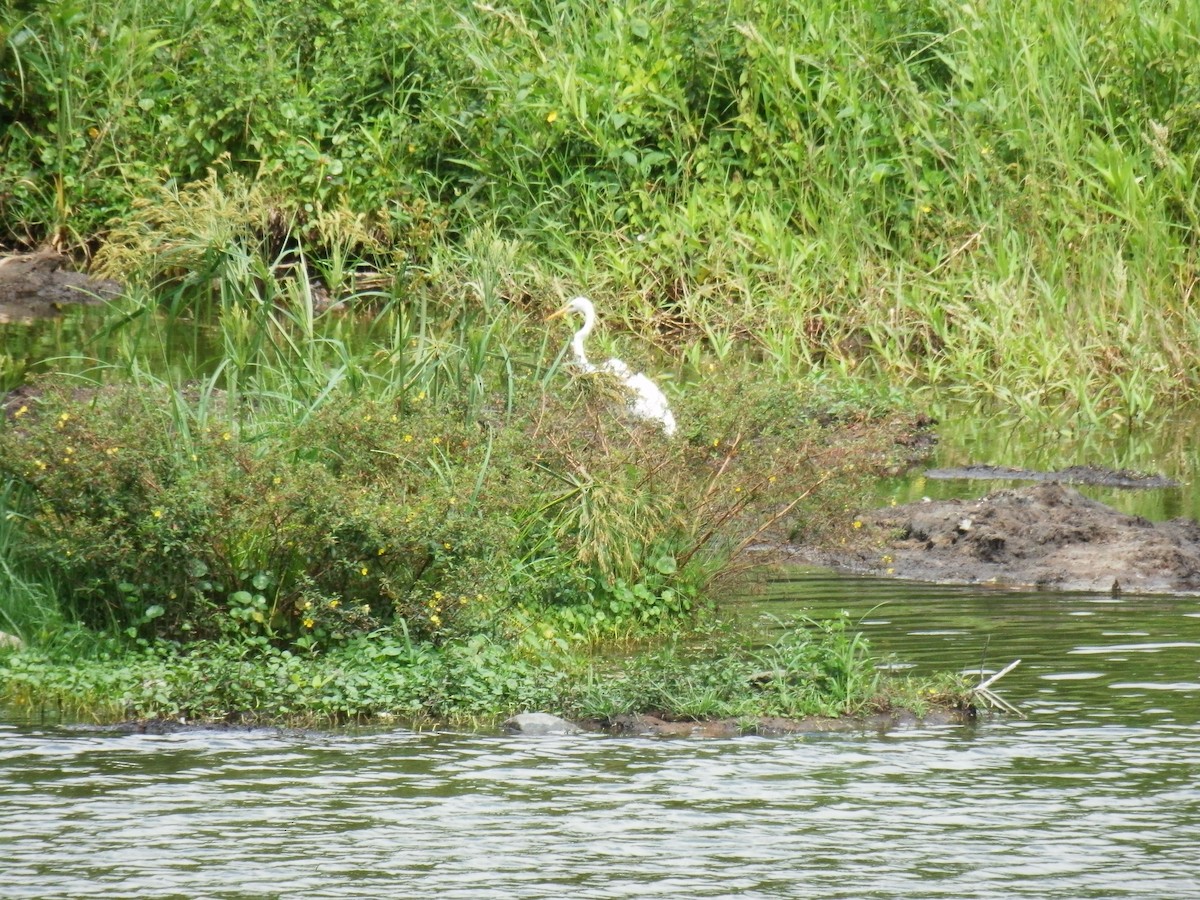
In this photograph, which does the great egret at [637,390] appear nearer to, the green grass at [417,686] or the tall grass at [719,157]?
the green grass at [417,686]

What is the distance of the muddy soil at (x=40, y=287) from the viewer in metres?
17.1

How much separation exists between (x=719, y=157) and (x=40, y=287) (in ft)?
19.0

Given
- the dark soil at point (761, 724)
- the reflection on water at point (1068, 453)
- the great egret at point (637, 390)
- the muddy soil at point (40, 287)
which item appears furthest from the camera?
the muddy soil at point (40, 287)

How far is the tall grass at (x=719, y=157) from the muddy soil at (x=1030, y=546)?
3.88m

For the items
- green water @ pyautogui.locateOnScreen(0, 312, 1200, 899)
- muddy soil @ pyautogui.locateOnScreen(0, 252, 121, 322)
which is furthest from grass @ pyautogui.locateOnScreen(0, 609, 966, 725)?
muddy soil @ pyautogui.locateOnScreen(0, 252, 121, 322)

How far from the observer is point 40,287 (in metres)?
17.6

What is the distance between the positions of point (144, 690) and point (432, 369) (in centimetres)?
229

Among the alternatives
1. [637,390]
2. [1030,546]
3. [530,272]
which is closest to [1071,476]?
[1030,546]

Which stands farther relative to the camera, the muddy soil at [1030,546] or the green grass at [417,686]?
the muddy soil at [1030,546]

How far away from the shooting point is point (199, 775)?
21.0 feet

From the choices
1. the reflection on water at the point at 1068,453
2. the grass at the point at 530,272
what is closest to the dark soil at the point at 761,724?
the grass at the point at 530,272

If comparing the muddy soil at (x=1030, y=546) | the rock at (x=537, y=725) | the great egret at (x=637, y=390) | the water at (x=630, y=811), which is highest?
the great egret at (x=637, y=390)

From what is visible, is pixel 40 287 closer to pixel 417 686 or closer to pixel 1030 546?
pixel 1030 546

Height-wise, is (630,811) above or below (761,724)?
below
